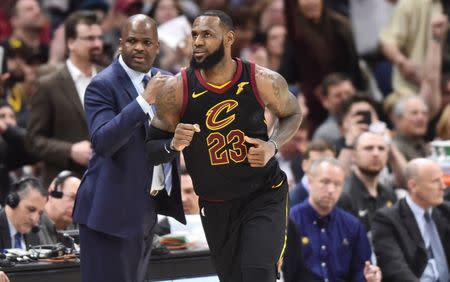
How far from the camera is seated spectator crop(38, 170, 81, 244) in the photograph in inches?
331

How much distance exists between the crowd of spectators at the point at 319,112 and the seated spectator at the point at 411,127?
13mm

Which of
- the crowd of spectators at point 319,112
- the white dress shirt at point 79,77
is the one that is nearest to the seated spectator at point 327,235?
the crowd of spectators at point 319,112

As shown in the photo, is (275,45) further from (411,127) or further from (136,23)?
A: (136,23)

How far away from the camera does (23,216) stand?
26.3 feet

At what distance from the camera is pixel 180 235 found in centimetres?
791

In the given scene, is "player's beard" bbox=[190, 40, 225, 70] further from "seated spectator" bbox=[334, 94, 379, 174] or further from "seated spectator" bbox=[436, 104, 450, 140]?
"seated spectator" bbox=[436, 104, 450, 140]

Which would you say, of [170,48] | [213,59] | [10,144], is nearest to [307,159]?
[170,48]

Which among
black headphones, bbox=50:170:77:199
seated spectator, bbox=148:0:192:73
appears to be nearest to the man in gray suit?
black headphones, bbox=50:170:77:199

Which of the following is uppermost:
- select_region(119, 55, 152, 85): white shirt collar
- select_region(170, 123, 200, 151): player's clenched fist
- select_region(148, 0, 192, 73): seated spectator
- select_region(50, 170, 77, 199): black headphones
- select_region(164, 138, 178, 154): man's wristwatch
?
select_region(148, 0, 192, 73): seated spectator

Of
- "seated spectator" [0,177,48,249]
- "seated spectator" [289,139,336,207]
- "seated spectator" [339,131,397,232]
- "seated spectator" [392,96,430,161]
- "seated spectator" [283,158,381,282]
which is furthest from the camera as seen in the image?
"seated spectator" [392,96,430,161]

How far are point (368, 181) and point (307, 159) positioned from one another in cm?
53

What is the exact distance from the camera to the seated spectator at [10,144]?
9461 millimetres

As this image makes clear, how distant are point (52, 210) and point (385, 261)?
2.47 meters

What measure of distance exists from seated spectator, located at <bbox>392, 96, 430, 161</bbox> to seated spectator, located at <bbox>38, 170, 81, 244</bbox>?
3555 mm
